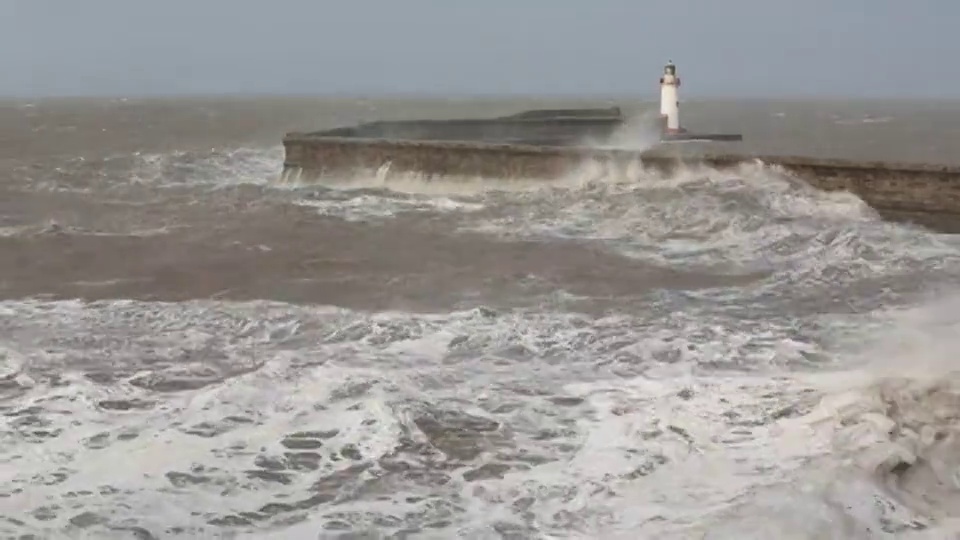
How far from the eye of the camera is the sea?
3.62 meters

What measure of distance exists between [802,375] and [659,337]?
114cm

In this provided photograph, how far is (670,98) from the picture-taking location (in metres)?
22.0

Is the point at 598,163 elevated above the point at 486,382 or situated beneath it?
elevated above

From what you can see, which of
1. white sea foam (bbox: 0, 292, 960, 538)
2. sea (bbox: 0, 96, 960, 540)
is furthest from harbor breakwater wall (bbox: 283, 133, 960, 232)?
white sea foam (bbox: 0, 292, 960, 538)

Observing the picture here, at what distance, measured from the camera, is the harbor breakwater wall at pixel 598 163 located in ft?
39.3

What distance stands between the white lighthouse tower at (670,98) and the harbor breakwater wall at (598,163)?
6.35 metres

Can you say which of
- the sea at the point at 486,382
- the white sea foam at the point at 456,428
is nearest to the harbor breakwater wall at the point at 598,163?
the sea at the point at 486,382

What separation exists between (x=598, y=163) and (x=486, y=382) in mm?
10079

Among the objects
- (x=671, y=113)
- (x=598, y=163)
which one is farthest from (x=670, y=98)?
(x=598, y=163)

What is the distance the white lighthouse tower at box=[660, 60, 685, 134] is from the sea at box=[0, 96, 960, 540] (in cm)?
1030

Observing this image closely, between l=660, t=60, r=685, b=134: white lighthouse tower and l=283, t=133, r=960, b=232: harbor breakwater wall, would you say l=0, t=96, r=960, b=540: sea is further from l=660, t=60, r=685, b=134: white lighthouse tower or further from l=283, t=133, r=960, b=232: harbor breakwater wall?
l=660, t=60, r=685, b=134: white lighthouse tower

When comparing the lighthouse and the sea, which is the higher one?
the lighthouse

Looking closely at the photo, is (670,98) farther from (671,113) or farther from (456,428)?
(456,428)

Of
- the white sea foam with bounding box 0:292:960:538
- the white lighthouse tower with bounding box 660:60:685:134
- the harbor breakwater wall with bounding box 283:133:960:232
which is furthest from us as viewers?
the white lighthouse tower with bounding box 660:60:685:134
